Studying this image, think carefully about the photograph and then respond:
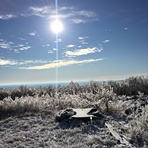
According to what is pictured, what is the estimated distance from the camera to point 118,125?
708 cm

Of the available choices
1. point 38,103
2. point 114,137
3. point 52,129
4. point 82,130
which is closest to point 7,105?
point 38,103

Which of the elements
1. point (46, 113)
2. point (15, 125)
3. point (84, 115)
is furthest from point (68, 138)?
point (46, 113)

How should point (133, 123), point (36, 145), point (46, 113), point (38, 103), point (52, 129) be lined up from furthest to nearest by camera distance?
point (38, 103), point (46, 113), point (52, 129), point (133, 123), point (36, 145)

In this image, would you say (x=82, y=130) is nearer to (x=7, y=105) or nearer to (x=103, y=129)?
(x=103, y=129)

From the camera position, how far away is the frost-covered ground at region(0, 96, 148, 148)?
5.64m

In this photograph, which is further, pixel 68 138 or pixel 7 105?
pixel 7 105

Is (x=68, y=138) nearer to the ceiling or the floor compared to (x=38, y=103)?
nearer to the floor

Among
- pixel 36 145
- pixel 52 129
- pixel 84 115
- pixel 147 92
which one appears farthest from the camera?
pixel 147 92

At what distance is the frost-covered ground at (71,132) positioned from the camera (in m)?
5.64

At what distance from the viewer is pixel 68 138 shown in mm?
5941

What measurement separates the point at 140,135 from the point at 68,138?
1.71 meters

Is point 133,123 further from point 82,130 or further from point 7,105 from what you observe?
point 7,105

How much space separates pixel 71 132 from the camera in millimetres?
6422

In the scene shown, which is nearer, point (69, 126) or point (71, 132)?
point (71, 132)
